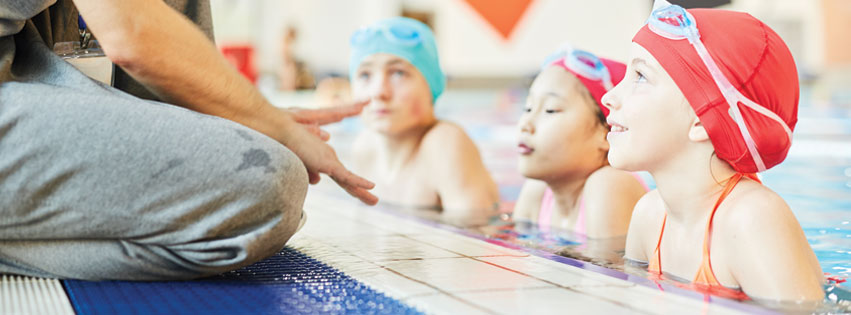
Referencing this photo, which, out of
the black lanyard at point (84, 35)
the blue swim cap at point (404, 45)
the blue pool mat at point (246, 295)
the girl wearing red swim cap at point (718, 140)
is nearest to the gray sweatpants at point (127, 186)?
the blue pool mat at point (246, 295)

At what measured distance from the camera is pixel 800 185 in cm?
477

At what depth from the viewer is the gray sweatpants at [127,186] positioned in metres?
1.60

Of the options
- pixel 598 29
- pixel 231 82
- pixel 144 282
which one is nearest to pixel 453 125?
Result: pixel 231 82

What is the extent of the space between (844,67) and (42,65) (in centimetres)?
1343

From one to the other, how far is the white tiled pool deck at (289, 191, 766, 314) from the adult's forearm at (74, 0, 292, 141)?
41cm

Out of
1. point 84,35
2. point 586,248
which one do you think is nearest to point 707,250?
point 586,248

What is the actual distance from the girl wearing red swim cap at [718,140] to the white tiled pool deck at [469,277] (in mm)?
210

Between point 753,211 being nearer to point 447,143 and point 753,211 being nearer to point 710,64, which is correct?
point 710,64

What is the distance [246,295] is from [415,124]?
7.61 ft

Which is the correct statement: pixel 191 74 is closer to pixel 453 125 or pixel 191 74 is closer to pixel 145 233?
pixel 145 233

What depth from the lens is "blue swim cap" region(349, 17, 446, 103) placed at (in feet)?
12.6

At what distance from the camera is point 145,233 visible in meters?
1.68

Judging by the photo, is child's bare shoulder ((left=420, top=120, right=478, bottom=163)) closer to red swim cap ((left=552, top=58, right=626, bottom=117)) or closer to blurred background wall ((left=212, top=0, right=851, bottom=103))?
red swim cap ((left=552, top=58, right=626, bottom=117))

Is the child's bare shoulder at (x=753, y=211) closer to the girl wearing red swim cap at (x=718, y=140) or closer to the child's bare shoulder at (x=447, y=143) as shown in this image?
the girl wearing red swim cap at (x=718, y=140)
